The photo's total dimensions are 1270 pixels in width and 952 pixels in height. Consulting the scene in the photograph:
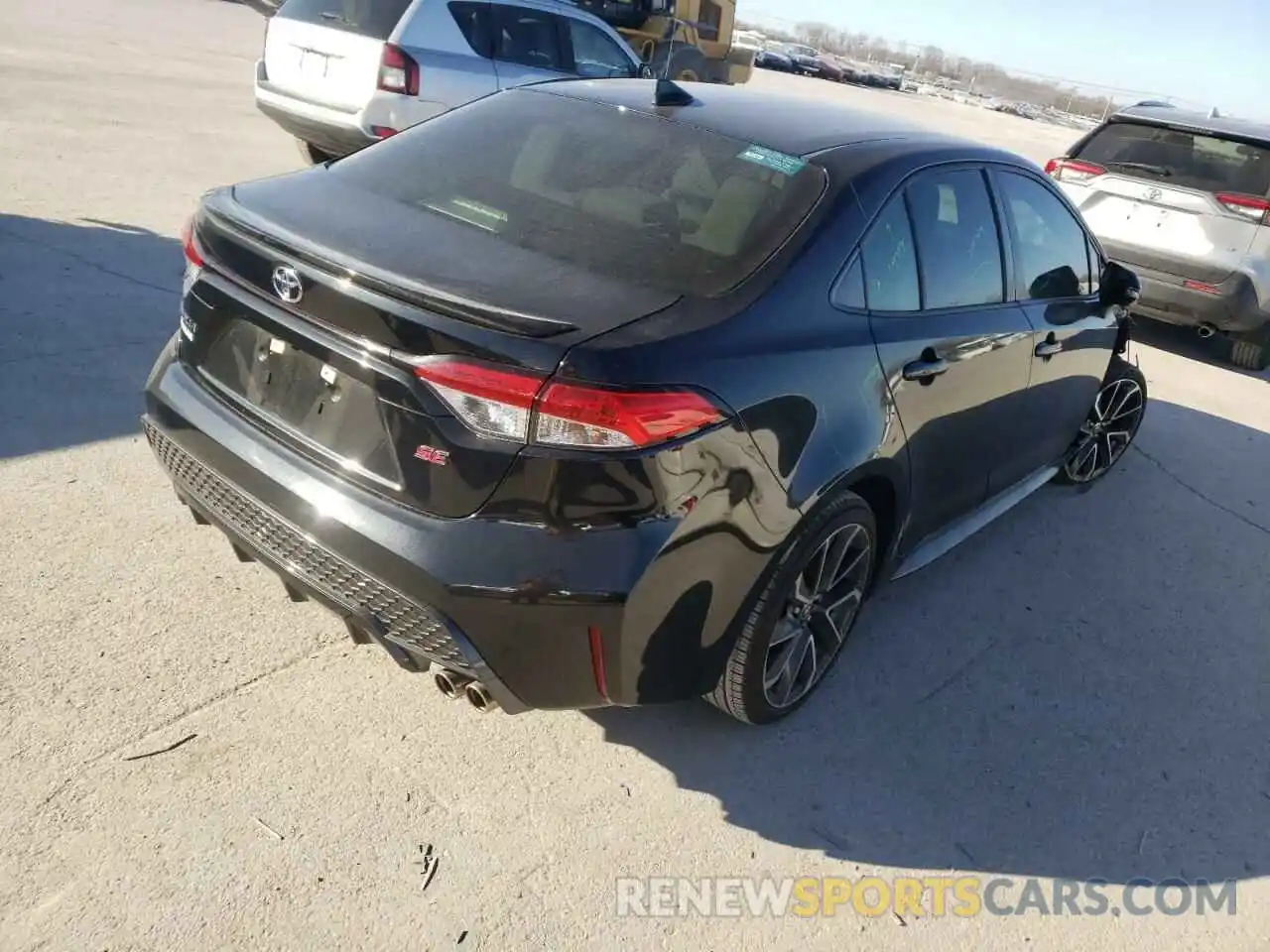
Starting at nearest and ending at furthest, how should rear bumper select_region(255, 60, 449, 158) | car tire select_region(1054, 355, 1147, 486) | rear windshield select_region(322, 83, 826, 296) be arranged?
rear windshield select_region(322, 83, 826, 296) < car tire select_region(1054, 355, 1147, 486) < rear bumper select_region(255, 60, 449, 158)

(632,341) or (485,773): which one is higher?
(632,341)

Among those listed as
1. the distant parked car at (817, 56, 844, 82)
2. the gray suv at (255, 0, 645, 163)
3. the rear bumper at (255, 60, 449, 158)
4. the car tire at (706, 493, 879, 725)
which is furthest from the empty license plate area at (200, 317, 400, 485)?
the distant parked car at (817, 56, 844, 82)

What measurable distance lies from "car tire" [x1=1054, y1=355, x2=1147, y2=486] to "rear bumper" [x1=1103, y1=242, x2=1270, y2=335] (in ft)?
8.18

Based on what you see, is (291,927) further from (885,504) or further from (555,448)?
(885,504)

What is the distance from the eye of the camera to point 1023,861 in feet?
9.09

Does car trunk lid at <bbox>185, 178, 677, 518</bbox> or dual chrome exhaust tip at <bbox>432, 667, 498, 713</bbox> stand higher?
car trunk lid at <bbox>185, 178, 677, 518</bbox>

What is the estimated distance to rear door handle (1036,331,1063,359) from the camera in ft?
12.7

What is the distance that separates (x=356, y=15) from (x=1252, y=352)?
299 inches

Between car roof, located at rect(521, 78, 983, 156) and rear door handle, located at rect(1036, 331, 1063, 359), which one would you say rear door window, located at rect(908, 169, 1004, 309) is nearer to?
car roof, located at rect(521, 78, 983, 156)

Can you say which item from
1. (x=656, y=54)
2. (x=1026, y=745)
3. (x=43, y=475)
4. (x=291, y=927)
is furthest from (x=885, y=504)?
(x=656, y=54)

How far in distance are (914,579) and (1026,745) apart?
98 cm

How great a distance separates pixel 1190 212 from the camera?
746 cm

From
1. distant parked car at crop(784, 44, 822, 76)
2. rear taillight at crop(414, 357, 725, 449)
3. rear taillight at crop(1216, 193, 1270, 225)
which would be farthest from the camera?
distant parked car at crop(784, 44, 822, 76)

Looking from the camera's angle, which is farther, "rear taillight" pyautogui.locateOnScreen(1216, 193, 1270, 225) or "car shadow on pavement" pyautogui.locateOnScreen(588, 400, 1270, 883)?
"rear taillight" pyautogui.locateOnScreen(1216, 193, 1270, 225)
